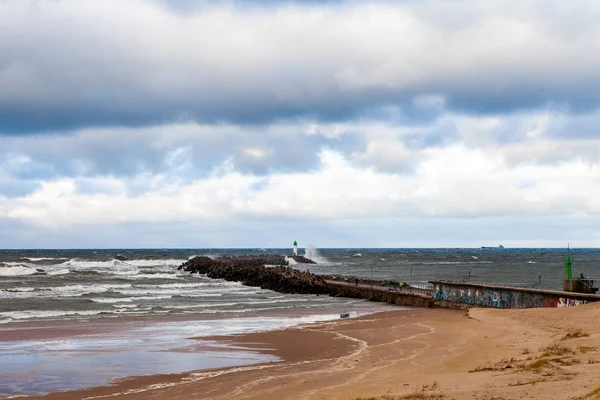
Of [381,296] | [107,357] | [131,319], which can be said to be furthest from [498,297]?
[107,357]

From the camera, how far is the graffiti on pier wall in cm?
3473

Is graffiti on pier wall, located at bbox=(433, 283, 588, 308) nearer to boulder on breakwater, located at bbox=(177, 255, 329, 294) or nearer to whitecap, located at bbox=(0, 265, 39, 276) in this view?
boulder on breakwater, located at bbox=(177, 255, 329, 294)

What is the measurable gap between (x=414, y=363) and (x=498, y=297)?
1872 cm

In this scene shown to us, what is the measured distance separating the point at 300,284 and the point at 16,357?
40508mm

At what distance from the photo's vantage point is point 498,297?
39.0 m

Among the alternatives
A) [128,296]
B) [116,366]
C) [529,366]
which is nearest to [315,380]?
[529,366]

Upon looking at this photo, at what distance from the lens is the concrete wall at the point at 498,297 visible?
110 ft

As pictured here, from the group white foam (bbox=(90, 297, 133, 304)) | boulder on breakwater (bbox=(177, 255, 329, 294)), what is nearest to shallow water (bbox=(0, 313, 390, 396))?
white foam (bbox=(90, 297, 133, 304))

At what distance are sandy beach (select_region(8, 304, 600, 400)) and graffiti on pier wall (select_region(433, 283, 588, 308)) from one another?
1945mm

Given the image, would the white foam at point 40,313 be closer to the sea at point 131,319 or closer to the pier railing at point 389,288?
the sea at point 131,319

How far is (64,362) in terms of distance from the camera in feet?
77.2

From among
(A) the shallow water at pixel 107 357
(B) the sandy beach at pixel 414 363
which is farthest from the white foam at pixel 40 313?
(B) the sandy beach at pixel 414 363

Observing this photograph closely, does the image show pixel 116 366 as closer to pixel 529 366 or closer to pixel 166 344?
pixel 166 344

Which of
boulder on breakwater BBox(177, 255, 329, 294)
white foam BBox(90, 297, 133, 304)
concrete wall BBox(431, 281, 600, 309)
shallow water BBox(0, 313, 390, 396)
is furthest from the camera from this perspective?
boulder on breakwater BBox(177, 255, 329, 294)
